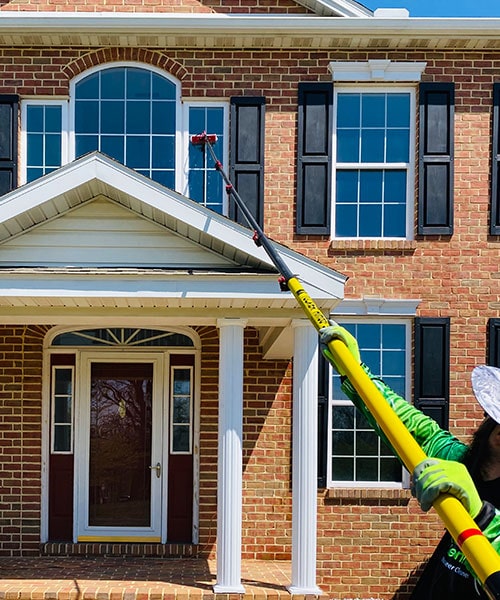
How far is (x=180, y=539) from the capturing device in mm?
9602

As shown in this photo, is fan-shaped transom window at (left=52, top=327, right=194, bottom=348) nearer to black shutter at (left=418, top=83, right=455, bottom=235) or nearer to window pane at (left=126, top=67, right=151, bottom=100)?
window pane at (left=126, top=67, right=151, bottom=100)

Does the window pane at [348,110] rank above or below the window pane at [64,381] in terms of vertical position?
above

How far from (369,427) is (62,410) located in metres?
3.46

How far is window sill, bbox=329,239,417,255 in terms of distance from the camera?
943 cm

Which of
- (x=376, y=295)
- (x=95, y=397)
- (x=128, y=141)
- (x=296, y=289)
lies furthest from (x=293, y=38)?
(x=296, y=289)

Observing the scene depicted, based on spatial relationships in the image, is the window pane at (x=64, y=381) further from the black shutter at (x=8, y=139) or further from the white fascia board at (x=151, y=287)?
the white fascia board at (x=151, y=287)

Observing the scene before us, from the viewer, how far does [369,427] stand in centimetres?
953

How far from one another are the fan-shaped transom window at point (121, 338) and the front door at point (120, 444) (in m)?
0.14

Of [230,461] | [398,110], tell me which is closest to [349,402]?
[230,461]

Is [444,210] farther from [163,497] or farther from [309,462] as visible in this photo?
[163,497]

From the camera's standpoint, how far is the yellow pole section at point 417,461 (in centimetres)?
183

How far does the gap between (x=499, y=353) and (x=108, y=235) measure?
452cm

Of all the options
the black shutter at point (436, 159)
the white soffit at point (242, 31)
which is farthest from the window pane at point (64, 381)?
the black shutter at point (436, 159)

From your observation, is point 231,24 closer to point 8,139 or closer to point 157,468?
point 8,139
